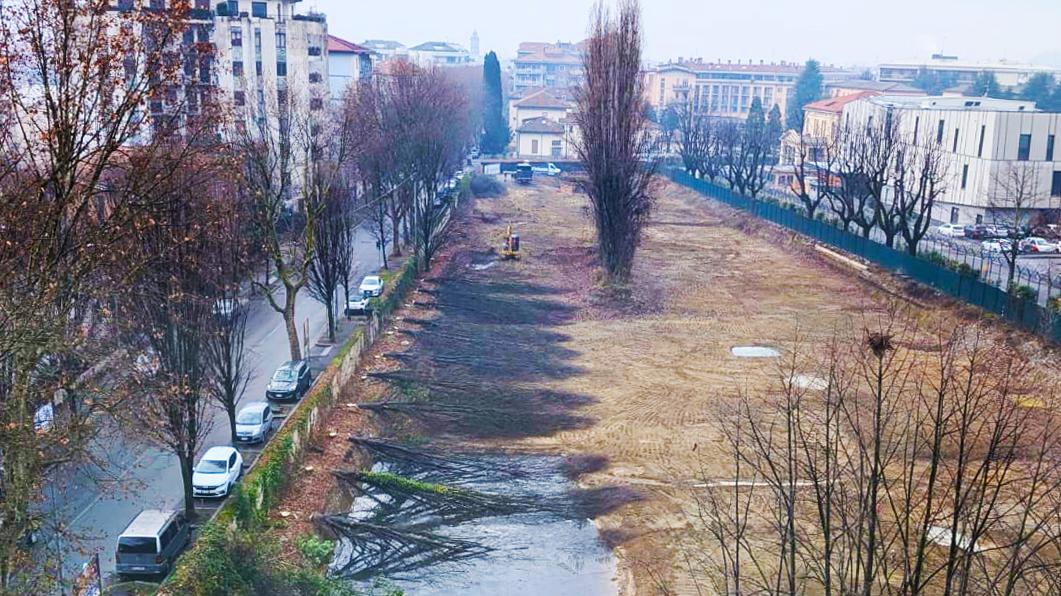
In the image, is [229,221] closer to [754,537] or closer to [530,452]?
[530,452]

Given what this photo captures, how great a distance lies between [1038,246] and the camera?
136ft

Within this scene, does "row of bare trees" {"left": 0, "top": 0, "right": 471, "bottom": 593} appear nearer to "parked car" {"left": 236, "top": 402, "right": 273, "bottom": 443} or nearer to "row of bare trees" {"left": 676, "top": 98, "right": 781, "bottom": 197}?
"parked car" {"left": 236, "top": 402, "right": 273, "bottom": 443}

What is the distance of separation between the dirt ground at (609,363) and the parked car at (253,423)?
4.75 ft

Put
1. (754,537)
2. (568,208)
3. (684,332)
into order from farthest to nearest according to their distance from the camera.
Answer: (568,208)
(684,332)
(754,537)

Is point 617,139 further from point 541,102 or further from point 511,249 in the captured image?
point 541,102

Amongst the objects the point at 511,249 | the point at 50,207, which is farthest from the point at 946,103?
the point at 50,207

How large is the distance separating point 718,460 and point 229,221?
11173 millimetres

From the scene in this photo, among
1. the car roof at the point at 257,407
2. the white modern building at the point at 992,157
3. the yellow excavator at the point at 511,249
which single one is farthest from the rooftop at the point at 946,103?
the car roof at the point at 257,407

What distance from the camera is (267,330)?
29.7 meters

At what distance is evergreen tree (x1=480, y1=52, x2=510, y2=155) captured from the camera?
89.9m

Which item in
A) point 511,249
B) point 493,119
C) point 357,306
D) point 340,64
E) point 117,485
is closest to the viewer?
point 117,485

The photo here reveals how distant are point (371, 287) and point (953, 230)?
2993cm

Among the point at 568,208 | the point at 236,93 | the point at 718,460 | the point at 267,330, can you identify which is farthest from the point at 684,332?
the point at 568,208

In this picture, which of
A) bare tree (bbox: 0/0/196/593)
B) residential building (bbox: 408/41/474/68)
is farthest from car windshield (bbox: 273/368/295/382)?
residential building (bbox: 408/41/474/68)
